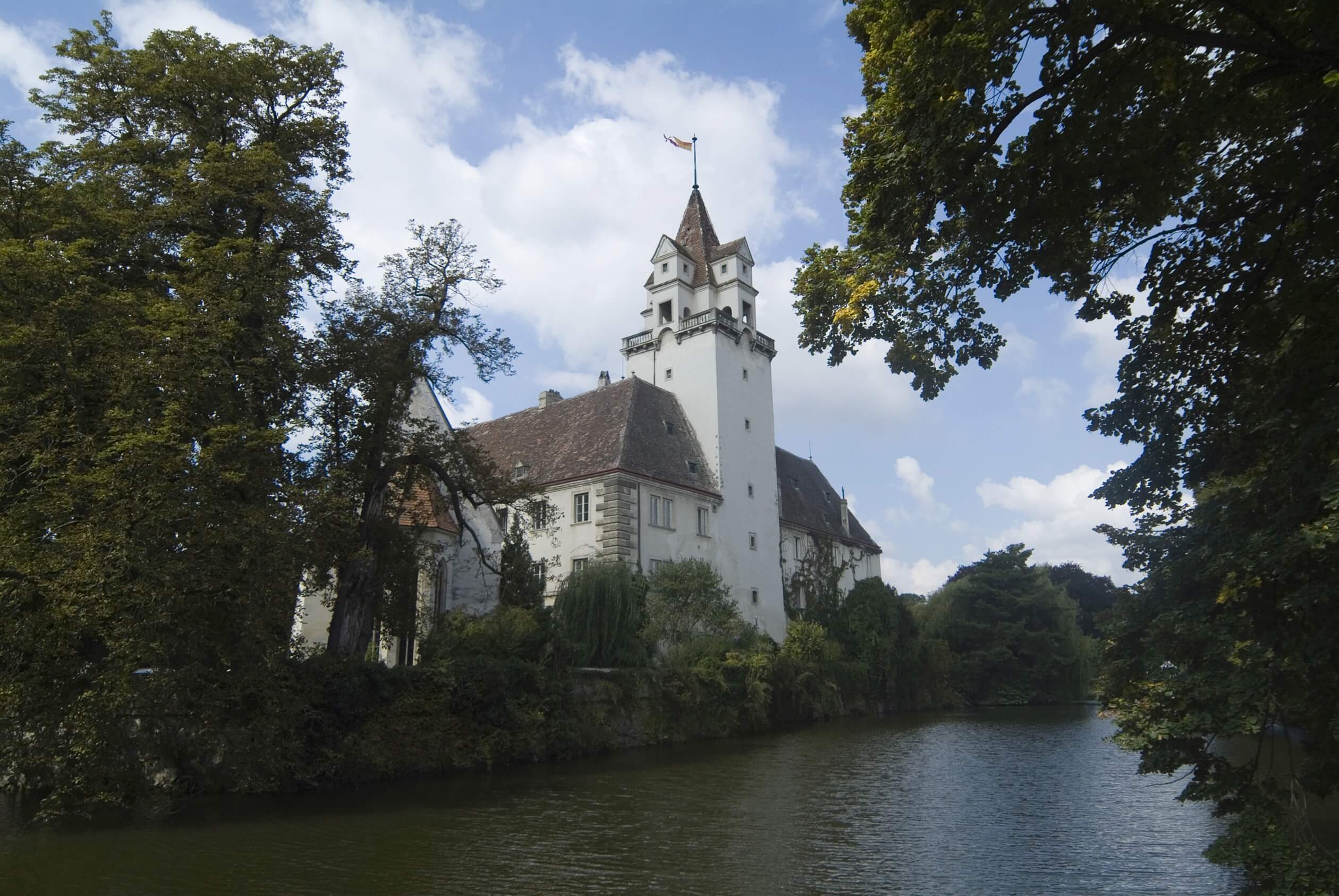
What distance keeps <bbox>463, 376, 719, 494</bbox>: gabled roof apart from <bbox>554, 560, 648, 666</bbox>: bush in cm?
630

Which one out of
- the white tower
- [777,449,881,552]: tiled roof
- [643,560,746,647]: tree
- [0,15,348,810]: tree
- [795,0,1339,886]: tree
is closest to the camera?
[795,0,1339,886]: tree

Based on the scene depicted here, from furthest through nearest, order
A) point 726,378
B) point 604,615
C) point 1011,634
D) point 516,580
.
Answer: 1. point 1011,634
2. point 726,378
3. point 604,615
4. point 516,580

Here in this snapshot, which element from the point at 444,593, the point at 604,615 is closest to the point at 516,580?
the point at 604,615

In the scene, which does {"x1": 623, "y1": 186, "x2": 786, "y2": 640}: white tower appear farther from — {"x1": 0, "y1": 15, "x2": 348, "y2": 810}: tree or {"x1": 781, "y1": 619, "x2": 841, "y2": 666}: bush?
{"x1": 0, "y1": 15, "x2": 348, "y2": 810}: tree

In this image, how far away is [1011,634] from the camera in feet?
158

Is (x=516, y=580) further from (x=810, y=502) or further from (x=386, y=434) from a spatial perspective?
(x=810, y=502)

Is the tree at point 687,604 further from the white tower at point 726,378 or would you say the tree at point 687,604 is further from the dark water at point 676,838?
the dark water at point 676,838

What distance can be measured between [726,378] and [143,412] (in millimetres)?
27254

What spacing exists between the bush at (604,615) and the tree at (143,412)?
460 inches

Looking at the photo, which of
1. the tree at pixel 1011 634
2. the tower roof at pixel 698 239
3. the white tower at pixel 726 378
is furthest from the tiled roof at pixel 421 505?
the tree at pixel 1011 634

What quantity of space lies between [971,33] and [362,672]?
17.5 metres

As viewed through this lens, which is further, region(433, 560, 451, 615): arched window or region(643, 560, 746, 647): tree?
region(433, 560, 451, 615): arched window

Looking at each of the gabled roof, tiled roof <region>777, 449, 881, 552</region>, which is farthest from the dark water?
tiled roof <region>777, 449, 881, 552</region>

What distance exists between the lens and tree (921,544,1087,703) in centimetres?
4841
